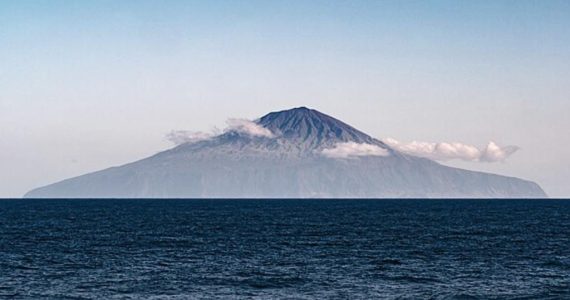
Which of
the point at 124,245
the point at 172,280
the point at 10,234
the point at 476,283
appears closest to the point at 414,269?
the point at 476,283

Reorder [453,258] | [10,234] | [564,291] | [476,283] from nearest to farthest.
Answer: [564,291] < [476,283] < [453,258] < [10,234]

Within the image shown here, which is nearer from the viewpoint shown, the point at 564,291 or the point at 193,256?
the point at 564,291

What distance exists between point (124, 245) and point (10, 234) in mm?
28499

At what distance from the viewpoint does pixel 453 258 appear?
84562 millimetres

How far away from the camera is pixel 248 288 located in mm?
63312

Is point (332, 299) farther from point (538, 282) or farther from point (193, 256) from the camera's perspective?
point (193, 256)

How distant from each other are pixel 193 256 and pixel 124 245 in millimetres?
16664

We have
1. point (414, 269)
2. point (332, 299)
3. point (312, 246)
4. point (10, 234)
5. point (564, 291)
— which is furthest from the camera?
point (10, 234)

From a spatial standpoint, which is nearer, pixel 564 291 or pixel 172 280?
pixel 564 291

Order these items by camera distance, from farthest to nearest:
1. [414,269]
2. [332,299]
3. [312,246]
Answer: [312,246] → [414,269] → [332,299]

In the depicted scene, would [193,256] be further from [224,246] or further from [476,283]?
[476,283]

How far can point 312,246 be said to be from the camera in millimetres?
98688

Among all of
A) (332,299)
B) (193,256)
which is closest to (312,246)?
(193,256)

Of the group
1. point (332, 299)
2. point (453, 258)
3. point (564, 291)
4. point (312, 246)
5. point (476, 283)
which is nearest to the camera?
point (332, 299)
